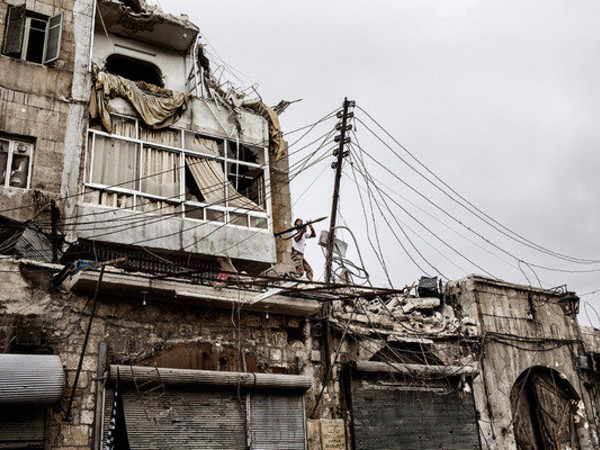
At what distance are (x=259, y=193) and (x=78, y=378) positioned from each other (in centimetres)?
642

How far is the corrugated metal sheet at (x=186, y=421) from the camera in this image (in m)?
9.26

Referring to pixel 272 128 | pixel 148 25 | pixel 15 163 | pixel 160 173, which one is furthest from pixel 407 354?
pixel 148 25

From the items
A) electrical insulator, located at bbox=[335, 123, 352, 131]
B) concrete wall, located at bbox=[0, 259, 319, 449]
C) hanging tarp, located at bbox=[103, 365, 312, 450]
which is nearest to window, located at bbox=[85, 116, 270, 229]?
electrical insulator, located at bbox=[335, 123, 352, 131]

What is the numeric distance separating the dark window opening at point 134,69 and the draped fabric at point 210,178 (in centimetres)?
252

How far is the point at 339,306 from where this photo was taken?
41.9ft

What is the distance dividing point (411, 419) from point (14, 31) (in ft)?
38.2

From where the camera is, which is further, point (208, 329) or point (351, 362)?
point (351, 362)

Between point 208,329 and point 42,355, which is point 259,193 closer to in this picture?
point 208,329

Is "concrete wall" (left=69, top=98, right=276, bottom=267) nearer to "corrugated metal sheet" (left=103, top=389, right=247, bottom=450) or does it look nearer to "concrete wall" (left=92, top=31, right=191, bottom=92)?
"concrete wall" (left=92, top=31, right=191, bottom=92)

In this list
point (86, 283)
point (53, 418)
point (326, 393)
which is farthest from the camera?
point (326, 393)

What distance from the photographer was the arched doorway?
47.7 ft

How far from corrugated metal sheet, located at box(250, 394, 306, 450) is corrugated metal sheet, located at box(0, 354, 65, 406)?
340 cm

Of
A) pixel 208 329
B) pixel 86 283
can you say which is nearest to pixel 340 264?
pixel 208 329

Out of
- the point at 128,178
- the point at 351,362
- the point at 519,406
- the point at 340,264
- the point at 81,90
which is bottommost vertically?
the point at 519,406
